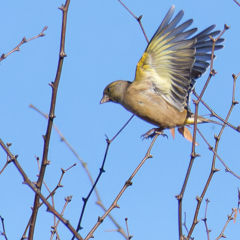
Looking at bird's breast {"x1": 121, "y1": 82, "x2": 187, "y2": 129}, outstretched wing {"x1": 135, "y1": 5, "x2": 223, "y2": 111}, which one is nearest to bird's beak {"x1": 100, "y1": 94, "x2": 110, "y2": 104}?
bird's breast {"x1": 121, "y1": 82, "x2": 187, "y2": 129}

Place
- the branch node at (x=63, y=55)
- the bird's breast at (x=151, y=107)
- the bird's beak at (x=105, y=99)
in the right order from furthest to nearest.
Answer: the bird's beak at (x=105, y=99), the bird's breast at (x=151, y=107), the branch node at (x=63, y=55)

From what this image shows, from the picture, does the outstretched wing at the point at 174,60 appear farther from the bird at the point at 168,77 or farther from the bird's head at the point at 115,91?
the bird's head at the point at 115,91

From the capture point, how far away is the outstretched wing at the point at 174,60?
4.56m

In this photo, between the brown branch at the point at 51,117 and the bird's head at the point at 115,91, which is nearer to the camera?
the brown branch at the point at 51,117

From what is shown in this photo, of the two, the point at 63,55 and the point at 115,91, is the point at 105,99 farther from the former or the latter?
the point at 63,55

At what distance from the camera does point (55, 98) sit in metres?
2.40

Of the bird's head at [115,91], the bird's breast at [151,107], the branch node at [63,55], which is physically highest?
the bird's head at [115,91]

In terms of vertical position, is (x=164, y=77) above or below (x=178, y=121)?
above

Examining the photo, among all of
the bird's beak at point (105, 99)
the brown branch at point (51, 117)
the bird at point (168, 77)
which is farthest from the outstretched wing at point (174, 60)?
the brown branch at point (51, 117)

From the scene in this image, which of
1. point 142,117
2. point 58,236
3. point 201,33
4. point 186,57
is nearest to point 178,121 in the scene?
point 142,117

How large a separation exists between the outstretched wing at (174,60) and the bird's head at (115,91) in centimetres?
35

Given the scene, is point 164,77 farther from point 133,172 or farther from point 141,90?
point 133,172

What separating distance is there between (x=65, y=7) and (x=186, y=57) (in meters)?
2.47

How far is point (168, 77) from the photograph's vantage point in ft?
16.1
